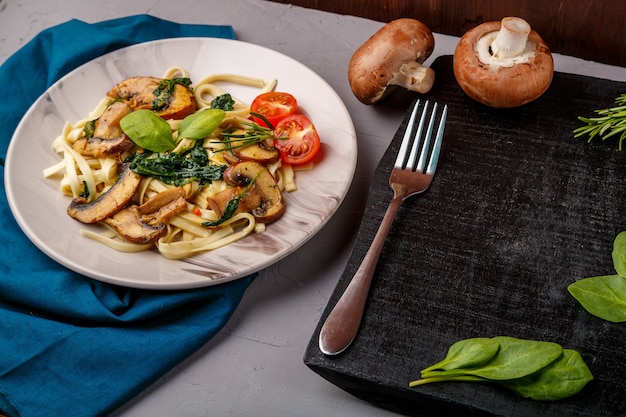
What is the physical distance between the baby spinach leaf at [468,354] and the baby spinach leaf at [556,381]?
0.25ft

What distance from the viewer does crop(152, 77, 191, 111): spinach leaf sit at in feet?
8.22

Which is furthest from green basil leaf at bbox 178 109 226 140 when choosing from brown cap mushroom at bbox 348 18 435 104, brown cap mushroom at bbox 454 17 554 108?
brown cap mushroom at bbox 454 17 554 108

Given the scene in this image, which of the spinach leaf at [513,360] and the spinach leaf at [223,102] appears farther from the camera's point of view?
the spinach leaf at [223,102]

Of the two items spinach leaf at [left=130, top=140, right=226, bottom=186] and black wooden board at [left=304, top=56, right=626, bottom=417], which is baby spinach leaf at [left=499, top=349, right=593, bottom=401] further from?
spinach leaf at [left=130, top=140, right=226, bottom=186]

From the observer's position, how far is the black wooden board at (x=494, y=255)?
1.82m

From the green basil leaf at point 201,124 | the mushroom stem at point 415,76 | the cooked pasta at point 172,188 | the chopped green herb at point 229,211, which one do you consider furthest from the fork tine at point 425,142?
the green basil leaf at point 201,124

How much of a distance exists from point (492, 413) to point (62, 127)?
1.64 metres

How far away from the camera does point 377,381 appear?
181cm

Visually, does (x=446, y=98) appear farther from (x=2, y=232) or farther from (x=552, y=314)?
(x=2, y=232)

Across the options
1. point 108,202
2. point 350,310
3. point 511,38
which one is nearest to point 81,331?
point 108,202

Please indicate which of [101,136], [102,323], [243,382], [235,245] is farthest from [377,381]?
[101,136]

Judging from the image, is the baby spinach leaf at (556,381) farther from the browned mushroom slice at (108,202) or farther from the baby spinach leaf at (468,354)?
the browned mushroom slice at (108,202)

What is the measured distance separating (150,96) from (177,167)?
1.01 feet

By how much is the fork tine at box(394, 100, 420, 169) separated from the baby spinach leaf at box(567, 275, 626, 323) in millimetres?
606
